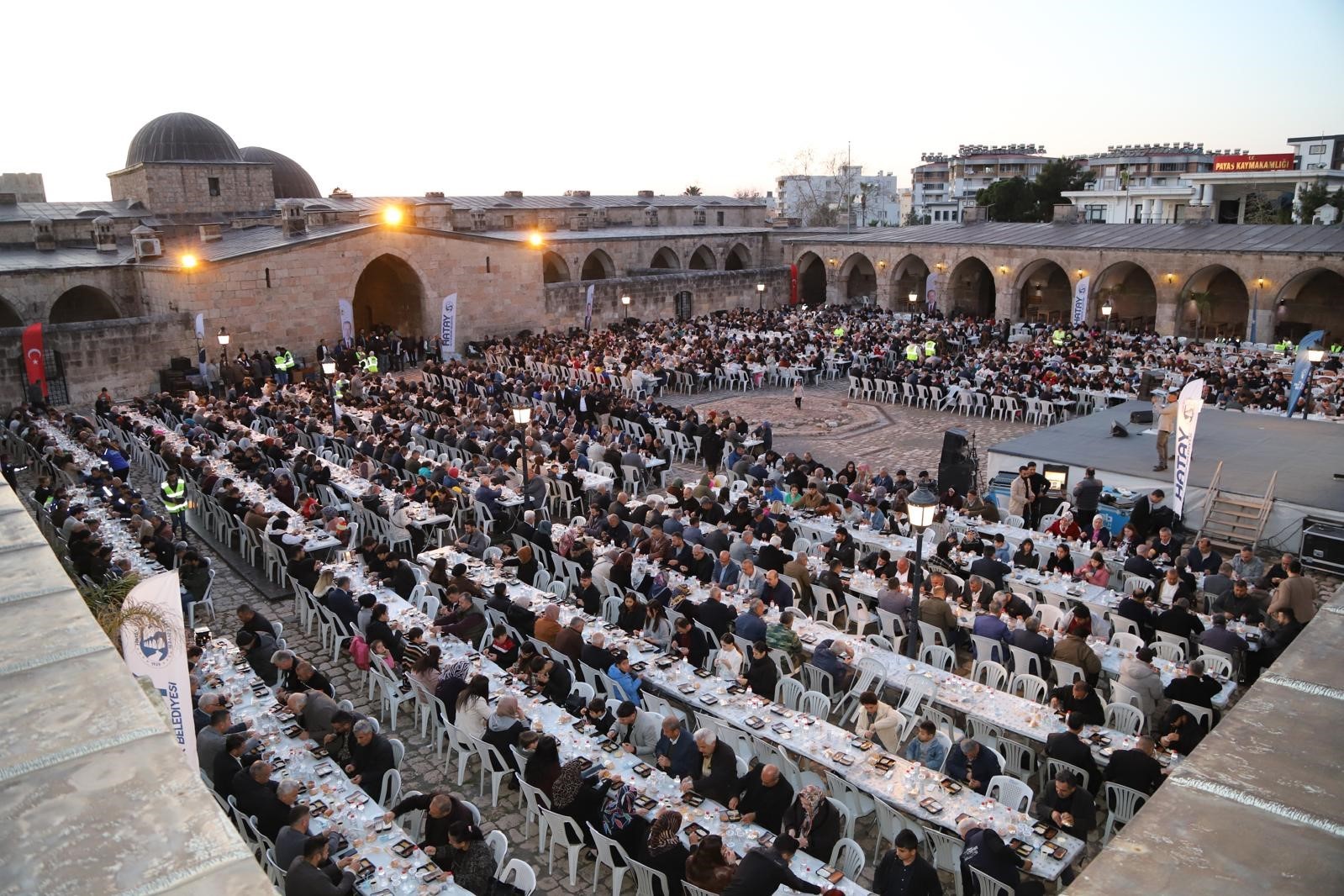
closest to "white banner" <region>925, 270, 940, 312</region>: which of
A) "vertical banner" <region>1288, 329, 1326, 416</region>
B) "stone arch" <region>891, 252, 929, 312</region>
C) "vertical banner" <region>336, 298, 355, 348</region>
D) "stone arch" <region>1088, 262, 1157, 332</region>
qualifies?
"stone arch" <region>891, 252, 929, 312</region>

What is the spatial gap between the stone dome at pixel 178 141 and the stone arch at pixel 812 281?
82.7 ft

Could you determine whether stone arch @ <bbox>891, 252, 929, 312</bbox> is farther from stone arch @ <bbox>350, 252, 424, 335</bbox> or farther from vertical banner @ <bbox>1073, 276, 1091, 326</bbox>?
Result: stone arch @ <bbox>350, 252, 424, 335</bbox>

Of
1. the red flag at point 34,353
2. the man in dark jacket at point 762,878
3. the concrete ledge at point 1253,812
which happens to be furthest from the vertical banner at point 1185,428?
the red flag at point 34,353

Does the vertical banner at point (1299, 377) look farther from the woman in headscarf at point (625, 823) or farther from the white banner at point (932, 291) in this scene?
the white banner at point (932, 291)

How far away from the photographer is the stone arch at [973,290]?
37.2m

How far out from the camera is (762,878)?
201 inches

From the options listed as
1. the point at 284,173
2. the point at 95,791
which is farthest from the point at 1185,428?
the point at 284,173

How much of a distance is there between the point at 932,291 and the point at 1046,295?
522cm

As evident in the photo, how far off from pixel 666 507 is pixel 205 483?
687 cm

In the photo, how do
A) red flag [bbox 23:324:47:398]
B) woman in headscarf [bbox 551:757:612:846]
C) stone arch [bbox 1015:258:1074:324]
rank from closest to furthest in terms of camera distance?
1. woman in headscarf [bbox 551:757:612:846]
2. red flag [bbox 23:324:47:398]
3. stone arch [bbox 1015:258:1074:324]

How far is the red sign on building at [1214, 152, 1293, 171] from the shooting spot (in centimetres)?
4478

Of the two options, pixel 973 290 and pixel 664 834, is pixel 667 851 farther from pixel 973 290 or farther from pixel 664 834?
pixel 973 290

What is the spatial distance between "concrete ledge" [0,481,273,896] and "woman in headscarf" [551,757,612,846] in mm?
3871

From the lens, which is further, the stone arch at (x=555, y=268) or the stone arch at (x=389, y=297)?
the stone arch at (x=555, y=268)
